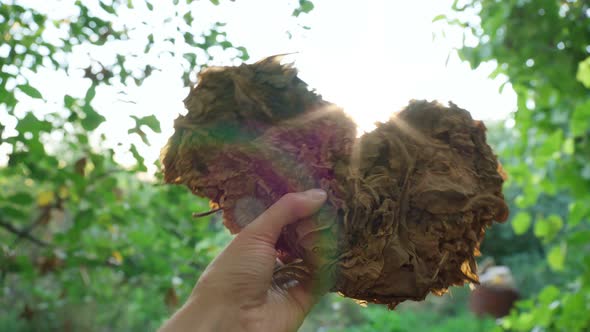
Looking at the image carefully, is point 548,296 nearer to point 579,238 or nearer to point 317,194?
point 579,238

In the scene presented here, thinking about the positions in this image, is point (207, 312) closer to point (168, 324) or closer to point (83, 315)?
point (168, 324)

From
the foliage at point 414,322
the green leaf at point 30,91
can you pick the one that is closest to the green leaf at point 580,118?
the green leaf at point 30,91

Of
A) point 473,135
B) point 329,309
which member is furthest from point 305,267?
point 329,309

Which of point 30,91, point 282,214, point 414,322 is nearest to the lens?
point 282,214

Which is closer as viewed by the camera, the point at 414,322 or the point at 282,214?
the point at 282,214

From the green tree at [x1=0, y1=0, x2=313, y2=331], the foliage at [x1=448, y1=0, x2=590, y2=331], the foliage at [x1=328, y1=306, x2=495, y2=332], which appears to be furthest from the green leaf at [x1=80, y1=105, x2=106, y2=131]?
the foliage at [x1=328, y1=306, x2=495, y2=332]

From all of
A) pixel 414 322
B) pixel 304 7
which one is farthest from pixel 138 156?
pixel 414 322

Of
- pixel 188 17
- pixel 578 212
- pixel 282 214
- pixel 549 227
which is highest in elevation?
pixel 188 17

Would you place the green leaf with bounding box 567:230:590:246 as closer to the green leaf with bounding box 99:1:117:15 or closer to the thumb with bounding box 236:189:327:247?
the thumb with bounding box 236:189:327:247

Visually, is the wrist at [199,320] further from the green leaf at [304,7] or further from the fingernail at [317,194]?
the green leaf at [304,7]
